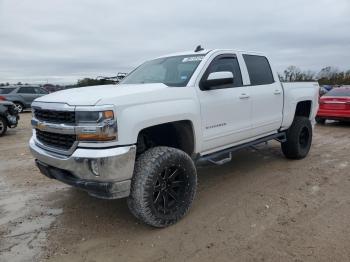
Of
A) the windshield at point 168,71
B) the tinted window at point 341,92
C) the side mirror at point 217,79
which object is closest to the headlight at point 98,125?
the windshield at point 168,71

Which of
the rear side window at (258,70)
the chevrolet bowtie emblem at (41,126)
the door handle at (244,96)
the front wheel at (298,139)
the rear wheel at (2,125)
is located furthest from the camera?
the rear wheel at (2,125)

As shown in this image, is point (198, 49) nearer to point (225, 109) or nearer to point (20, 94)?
point (225, 109)

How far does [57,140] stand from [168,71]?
1.84 meters

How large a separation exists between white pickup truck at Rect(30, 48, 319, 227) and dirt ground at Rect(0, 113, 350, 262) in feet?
1.26

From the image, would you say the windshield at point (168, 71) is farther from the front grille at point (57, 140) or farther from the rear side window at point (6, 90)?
the rear side window at point (6, 90)

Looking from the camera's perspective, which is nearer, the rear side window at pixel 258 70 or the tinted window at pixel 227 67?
the tinted window at pixel 227 67

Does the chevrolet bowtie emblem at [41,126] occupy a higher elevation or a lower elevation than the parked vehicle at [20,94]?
higher

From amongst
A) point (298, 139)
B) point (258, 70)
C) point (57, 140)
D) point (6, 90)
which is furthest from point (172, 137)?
point (6, 90)

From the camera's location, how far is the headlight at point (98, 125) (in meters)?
3.37

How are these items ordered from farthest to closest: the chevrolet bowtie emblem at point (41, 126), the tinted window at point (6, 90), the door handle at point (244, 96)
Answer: the tinted window at point (6, 90)
the door handle at point (244, 96)
the chevrolet bowtie emblem at point (41, 126)

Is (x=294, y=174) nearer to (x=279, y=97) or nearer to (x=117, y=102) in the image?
(x=279, y=97)

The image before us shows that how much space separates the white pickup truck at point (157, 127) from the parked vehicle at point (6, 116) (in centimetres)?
707

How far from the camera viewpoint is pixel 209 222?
160 inches

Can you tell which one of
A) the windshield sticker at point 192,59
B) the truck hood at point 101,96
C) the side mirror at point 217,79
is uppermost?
the windshield sticker at point 192,59
